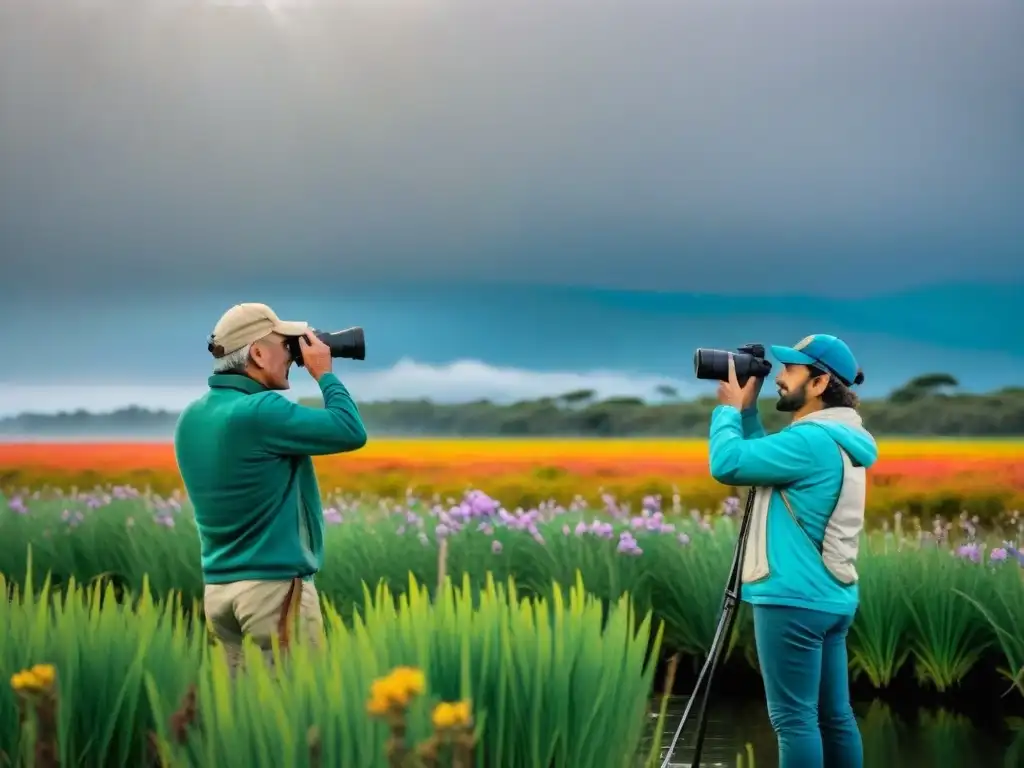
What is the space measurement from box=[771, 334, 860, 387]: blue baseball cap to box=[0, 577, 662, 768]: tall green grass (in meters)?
A: 0.92

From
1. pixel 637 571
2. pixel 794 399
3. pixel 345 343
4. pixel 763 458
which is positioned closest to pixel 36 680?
pixel 345 343

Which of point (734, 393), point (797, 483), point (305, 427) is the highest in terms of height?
point (734, 393)

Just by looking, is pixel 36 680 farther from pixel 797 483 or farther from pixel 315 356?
pixel 797 483

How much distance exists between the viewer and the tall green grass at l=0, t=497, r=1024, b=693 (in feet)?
18.0

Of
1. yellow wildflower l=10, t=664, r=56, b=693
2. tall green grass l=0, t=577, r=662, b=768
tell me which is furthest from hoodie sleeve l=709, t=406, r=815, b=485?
yellow wildflower l=10, t=664, r=56, b=693

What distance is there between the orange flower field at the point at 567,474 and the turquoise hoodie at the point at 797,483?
5.64 m

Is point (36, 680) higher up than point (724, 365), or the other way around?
point (724, 365)

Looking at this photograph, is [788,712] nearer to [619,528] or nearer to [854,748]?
[854,748]

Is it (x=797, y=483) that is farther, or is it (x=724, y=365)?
(x=724, y=365)

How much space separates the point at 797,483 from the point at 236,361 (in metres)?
1.51

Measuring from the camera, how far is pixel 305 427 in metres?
2.89

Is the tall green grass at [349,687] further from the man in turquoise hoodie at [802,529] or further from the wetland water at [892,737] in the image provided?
the wetland water at [892,737]

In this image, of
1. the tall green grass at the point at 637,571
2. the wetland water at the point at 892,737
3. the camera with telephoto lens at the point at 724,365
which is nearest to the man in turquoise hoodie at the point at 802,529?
the camera with telephoto lens at the point at 724,365

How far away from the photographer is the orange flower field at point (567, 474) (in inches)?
340
